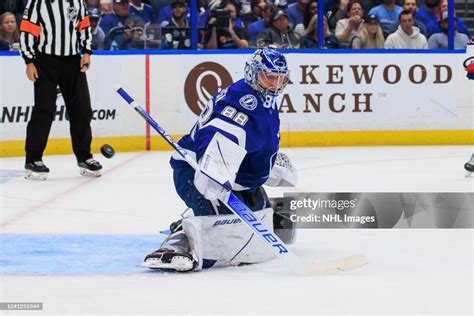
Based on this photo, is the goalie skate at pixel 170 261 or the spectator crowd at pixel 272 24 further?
the spectator crowd at pixel 272 24

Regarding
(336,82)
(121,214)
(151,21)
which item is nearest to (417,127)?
(336,82)

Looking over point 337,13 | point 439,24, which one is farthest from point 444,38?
point 337,13

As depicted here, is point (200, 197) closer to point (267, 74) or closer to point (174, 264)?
point (174, 264)

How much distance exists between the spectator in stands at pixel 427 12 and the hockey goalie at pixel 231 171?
556cm

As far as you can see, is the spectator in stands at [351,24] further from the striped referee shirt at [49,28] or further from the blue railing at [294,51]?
the striped referee shirt at [49,28]

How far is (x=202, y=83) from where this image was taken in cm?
958

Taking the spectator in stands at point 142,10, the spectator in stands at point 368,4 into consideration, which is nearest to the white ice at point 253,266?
the spectator in stands at point 142,10

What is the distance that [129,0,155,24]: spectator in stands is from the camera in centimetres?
953

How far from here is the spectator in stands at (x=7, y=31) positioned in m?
9.00

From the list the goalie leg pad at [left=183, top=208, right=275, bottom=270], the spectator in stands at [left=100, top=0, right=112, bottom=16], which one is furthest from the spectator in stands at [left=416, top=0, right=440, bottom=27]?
the goalie leg pad at [left=183, top=208, right=275, bottom=270]

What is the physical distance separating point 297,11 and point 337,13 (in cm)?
34

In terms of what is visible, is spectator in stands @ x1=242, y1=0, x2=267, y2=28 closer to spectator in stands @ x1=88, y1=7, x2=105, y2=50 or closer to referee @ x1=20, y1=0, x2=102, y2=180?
spectator in stands @ x1=88, y1=7, x2=105, y2=50

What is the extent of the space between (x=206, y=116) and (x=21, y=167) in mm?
3991

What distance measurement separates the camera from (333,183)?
7484 millimetres
